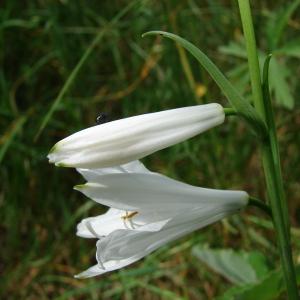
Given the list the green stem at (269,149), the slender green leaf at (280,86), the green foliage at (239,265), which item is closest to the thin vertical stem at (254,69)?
the green stem at (269,149)

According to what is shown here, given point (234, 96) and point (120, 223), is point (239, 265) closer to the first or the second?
point (120, 223)

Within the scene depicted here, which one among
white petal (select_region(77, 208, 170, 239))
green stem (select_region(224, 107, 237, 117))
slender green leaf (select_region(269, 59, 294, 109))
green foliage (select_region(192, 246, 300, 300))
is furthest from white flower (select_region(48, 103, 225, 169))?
slender green leaf (select_region(269, 59, 294, 109))

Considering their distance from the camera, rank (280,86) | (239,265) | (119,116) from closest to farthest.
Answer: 1. (239,265)
2. (280,86)
3. (119,116)

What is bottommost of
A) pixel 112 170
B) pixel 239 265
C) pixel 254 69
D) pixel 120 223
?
pixel 239 265

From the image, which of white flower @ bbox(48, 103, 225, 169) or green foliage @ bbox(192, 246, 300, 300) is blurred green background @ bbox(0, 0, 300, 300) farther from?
white flower @ bbox(48, 103, 225, 169)

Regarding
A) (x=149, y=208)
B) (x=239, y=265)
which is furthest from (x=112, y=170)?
(x=239, y=265)

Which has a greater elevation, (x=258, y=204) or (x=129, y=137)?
(x=129, y=137)
